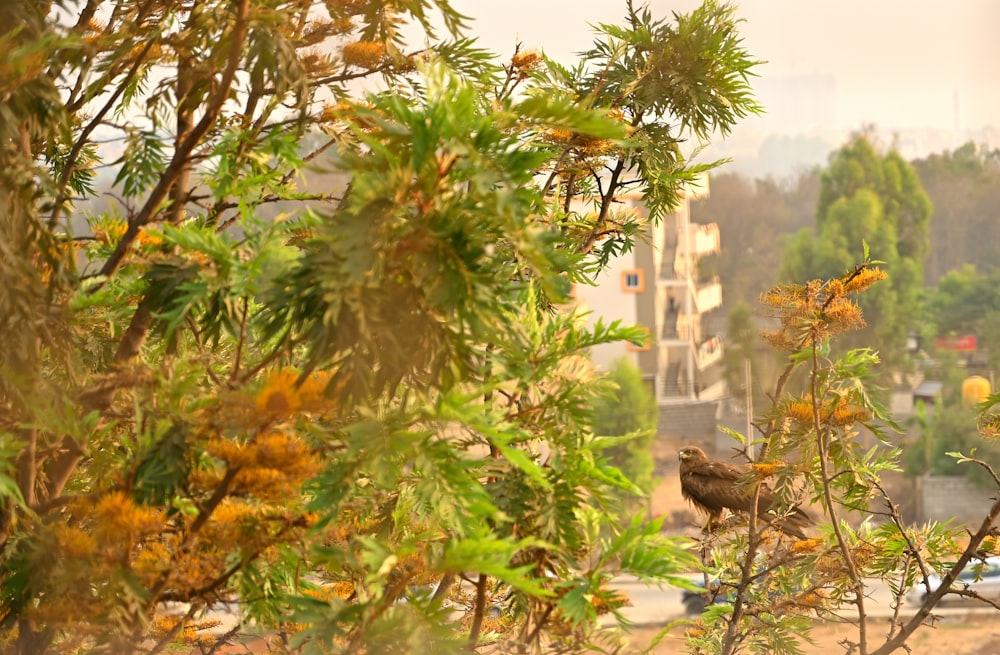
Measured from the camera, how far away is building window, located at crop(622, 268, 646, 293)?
16.1 metres

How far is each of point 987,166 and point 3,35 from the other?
2598cm

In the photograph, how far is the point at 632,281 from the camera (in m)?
16.2

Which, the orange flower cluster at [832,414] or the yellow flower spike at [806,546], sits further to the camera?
the yellow flower spike at [806,546]

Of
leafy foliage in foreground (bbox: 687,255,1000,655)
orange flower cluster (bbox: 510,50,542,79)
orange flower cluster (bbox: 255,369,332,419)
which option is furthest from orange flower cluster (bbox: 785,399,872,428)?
orange flower cluster (bbox: 255,369,332,419)

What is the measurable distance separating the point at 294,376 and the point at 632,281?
15283 millimetres

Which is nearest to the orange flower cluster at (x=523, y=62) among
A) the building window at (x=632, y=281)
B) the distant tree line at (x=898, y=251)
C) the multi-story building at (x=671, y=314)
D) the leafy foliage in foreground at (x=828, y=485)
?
the leafy foliage in foreground at (x=828, y=485)

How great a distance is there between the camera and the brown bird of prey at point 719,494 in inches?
83.8

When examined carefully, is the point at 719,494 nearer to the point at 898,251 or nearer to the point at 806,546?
the point at 806,546

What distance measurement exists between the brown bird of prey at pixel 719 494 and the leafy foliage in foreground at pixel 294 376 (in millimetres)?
897

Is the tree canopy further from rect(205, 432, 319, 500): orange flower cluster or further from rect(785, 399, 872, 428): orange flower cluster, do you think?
rect(205, 432, 319, 500): orange flower cluster

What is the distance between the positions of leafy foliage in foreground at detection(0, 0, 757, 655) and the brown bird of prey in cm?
90

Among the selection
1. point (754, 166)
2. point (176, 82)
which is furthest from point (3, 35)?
point (754, 166)

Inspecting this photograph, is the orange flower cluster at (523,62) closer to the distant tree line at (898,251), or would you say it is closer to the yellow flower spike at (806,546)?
the yellow flower spike at (806,546)

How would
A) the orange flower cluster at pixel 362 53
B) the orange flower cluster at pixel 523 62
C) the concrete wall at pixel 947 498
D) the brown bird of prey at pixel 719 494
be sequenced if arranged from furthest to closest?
1. the concrete wall at pixel 947 498
2. the brown bird of prey at pixel 719 494
3. the orange flower cluster at pixel 523 62
4. the orange flower cluster at pixel 362 53
